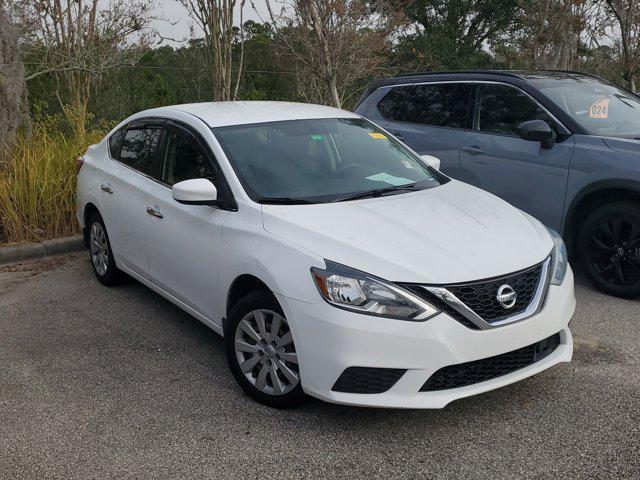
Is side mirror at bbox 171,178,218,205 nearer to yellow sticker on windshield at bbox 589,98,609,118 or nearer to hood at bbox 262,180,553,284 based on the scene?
hood at bbox 262,180,553,284

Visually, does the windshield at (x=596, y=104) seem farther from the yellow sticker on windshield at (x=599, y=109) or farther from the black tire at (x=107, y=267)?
the black tire at (x=107, y=267)

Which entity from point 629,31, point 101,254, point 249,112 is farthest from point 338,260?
point 629,31

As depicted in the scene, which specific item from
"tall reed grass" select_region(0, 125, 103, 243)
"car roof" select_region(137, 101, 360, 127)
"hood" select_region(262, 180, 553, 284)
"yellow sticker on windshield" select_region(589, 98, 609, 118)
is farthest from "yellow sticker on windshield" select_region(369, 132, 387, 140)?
"tall reed grass" select_region(0, 125, 103, 243)

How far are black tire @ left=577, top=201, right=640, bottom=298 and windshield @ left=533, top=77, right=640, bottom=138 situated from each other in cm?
70

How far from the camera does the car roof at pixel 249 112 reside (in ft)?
14.9

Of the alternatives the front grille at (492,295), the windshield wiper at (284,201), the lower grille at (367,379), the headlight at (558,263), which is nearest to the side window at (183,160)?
the windshield wiper at (284,201)

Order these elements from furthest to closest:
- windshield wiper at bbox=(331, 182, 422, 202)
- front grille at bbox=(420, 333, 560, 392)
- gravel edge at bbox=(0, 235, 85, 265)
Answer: gravel edge at bbox=(0, 235, 85, 265) → windshield wiper at bbox=(331, 182, 422, 202) → front grille at bbox=(420, 333, 560, 392)

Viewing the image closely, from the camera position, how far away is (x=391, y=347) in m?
3.12

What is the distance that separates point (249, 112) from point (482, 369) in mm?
2466

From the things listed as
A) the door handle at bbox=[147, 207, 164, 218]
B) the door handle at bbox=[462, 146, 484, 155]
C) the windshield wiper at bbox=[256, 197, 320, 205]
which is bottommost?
the door handle at bbox=[147, 207, 164, 218]

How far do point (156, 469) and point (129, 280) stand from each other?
298 centimetres

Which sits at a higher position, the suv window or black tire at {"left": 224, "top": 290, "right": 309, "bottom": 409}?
the suv window

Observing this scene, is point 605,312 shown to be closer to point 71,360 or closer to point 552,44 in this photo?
point 71,360

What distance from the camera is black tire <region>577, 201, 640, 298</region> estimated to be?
5.08 m
